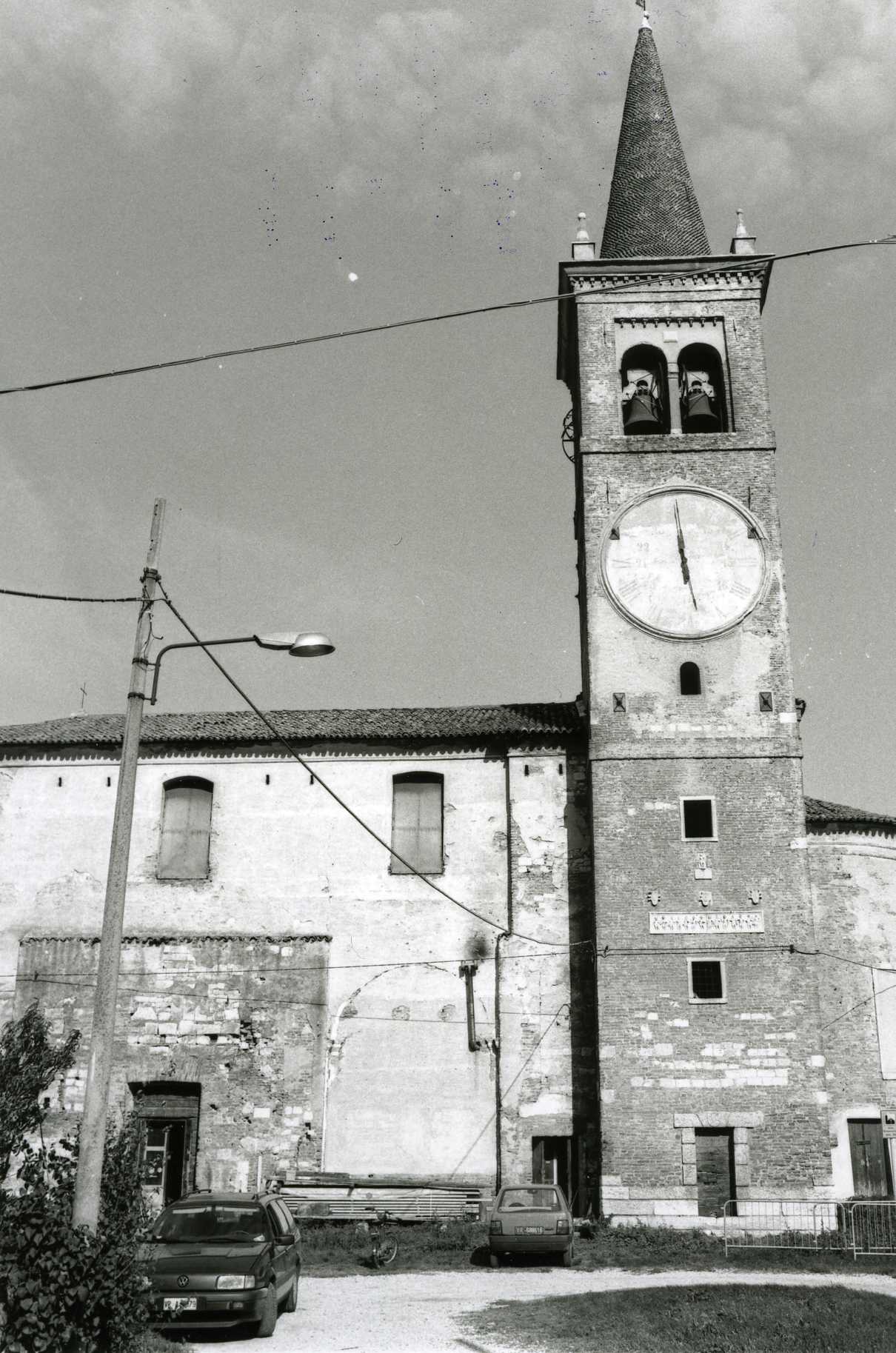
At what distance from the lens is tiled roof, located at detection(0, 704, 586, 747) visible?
23.8m

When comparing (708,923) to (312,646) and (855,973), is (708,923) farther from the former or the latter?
(312,646)

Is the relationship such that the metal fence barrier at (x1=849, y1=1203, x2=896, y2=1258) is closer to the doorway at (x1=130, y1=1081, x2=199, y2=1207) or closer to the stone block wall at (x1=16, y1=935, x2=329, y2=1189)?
the stone block wall at (x1=16, y1=935, x2=329, y2=1189)

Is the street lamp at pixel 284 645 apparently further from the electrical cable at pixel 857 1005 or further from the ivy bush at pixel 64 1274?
the electrical cable at pixel 857 1005

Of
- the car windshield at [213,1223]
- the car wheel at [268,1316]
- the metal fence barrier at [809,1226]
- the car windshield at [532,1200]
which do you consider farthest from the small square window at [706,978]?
the car wheel at [268,1316]

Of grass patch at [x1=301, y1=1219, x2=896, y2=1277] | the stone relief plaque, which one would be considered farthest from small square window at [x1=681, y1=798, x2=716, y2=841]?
grass patch at [x1=301, y1=1219, x2=896, y2=1277]

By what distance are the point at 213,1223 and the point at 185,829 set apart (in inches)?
471

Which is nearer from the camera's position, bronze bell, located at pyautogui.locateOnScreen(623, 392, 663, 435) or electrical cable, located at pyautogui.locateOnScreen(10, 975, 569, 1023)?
electrical cable, located at pyautogui.locateOnScreen(10, 975, 569, 1023)

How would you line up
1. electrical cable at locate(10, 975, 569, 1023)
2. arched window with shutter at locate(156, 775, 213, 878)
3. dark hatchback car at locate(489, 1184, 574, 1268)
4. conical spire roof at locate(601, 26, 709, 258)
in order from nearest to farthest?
dark hatchback car at locate(489, 1184, 574, 1268) → electrical cable at locate(10, 975, 569, 1023) → arched window with shutter at locate(156, 775, 213, 878) → conical spire roof at locate(601, 26, 709, 258)

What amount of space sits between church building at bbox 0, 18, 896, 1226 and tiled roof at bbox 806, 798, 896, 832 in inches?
2.8

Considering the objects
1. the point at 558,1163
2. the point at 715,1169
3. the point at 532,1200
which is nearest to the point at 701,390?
the point at 715,1169

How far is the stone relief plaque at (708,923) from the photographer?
21203 mm

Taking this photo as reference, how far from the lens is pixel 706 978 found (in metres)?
21.1

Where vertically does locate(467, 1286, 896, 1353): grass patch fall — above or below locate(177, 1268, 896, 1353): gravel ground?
above

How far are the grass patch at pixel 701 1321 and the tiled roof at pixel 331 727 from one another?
38.1 ft
